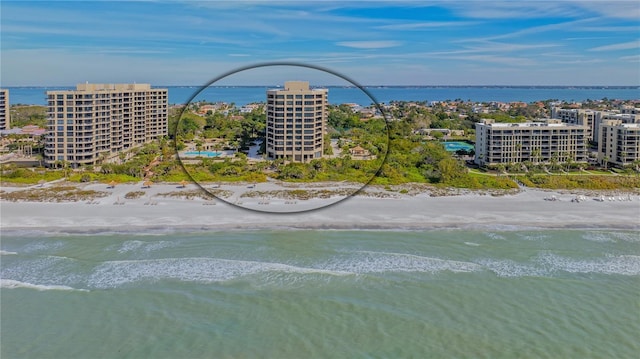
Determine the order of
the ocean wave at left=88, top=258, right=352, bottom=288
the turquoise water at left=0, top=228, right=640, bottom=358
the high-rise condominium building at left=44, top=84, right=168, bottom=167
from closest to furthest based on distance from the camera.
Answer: the turquoise water at left=0, top=228, right=640, bottom=358
the ocean wave at left=88, top=258, right=352, bottom=288
the high-rise condominium building at left=44, top=84, right=168, bottom=167

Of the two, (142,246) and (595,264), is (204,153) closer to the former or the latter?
(142,246)

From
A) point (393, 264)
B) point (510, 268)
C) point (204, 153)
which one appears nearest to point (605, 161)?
point (510, 268)

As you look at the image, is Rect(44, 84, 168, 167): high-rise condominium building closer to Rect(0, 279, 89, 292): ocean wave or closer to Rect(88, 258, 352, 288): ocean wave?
Rect(88, 258, 352, 288): ocean wave

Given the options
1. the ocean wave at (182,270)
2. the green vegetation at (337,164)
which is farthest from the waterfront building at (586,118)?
the ocean wave at (182,270)

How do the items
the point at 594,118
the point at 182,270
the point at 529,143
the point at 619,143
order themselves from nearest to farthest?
the point at 182,270 → the point at 529,143 → the point at 619,143 → the point at 594,118

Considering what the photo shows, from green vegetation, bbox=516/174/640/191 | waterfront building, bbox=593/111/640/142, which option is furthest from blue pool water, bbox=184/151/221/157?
waterfront building, bbox=593/111/640/142

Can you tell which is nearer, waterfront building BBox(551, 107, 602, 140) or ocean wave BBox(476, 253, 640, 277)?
ocean wave BBox(476, 253, 640, 277)

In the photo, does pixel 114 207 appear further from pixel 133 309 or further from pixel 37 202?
pixel 133 309
